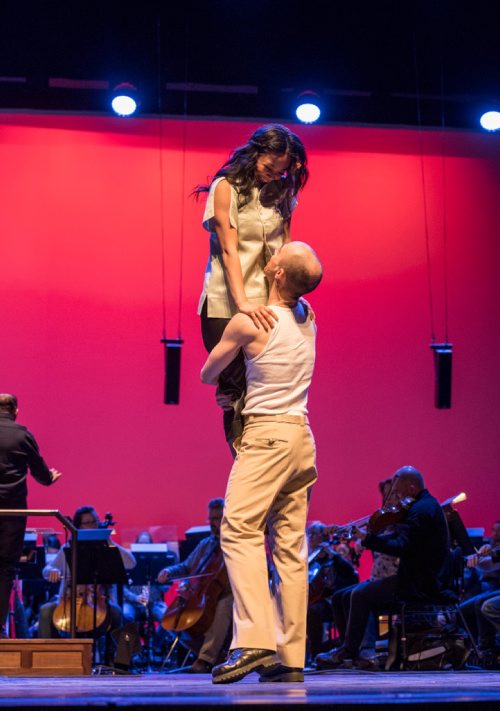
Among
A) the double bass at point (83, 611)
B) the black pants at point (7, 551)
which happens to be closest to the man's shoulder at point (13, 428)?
the black pants at point (7, 551)

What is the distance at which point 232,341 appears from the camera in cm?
321

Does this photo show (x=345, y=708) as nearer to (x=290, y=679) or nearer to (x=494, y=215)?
(x=290, y=679)

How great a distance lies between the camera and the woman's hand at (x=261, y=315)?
3211mm

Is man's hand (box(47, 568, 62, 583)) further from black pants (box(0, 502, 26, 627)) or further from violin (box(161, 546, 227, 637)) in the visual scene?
black pants (box(0, 502, 26, 627))

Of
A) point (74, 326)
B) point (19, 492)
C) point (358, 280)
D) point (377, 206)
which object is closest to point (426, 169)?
point (377, 206)

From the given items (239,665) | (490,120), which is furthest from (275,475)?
(490,120)

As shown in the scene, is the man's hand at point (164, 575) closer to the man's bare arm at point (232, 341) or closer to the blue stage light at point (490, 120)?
the man's bare arm at point (232, 341)

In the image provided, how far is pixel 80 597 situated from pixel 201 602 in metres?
0.95

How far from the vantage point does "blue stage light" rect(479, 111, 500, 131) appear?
10.2 metres

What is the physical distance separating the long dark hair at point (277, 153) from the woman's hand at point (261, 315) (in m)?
0.52

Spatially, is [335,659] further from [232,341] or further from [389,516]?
[232,341]

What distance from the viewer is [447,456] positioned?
10188 mm

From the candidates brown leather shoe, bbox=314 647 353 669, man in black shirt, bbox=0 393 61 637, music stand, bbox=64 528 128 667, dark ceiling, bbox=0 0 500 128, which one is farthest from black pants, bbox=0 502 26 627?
dark ceiling, bbox=0 0 500 128

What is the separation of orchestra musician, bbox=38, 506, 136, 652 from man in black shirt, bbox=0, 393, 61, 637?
1065mm
